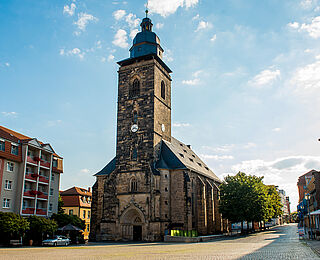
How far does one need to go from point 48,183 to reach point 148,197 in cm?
1480

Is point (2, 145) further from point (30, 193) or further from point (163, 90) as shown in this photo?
point (163, 90)

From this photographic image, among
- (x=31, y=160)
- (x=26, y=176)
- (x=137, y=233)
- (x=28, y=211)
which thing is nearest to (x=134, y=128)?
(x=137, y=233)

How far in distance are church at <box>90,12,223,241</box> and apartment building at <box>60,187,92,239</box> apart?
18681 millimetres

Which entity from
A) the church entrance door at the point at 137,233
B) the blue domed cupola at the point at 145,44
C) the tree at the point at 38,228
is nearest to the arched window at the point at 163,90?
the blue domed cupola at the point at 145,44

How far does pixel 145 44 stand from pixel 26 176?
2377 cm

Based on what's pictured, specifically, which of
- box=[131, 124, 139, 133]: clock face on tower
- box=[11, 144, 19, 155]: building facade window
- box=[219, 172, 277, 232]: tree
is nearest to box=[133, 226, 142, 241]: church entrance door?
box=[131, 124, 139, 133]: clock face on tower

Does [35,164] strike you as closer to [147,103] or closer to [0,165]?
[0,165]

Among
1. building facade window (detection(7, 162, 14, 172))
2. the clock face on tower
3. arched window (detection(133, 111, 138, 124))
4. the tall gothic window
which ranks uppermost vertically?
the tall gothic window

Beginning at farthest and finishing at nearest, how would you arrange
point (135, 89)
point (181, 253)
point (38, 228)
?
1. point (135, 89)
2. point (38, 228)
3. point (181, 253)

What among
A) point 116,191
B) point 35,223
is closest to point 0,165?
point 35,223

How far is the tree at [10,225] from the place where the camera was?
29.4 metres

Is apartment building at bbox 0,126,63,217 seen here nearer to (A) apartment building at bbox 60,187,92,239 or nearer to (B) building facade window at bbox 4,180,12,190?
(B) building facade window at bbox 4,180,12,190

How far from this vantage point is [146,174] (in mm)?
38812

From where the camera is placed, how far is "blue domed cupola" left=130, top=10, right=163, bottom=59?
44469 mm
